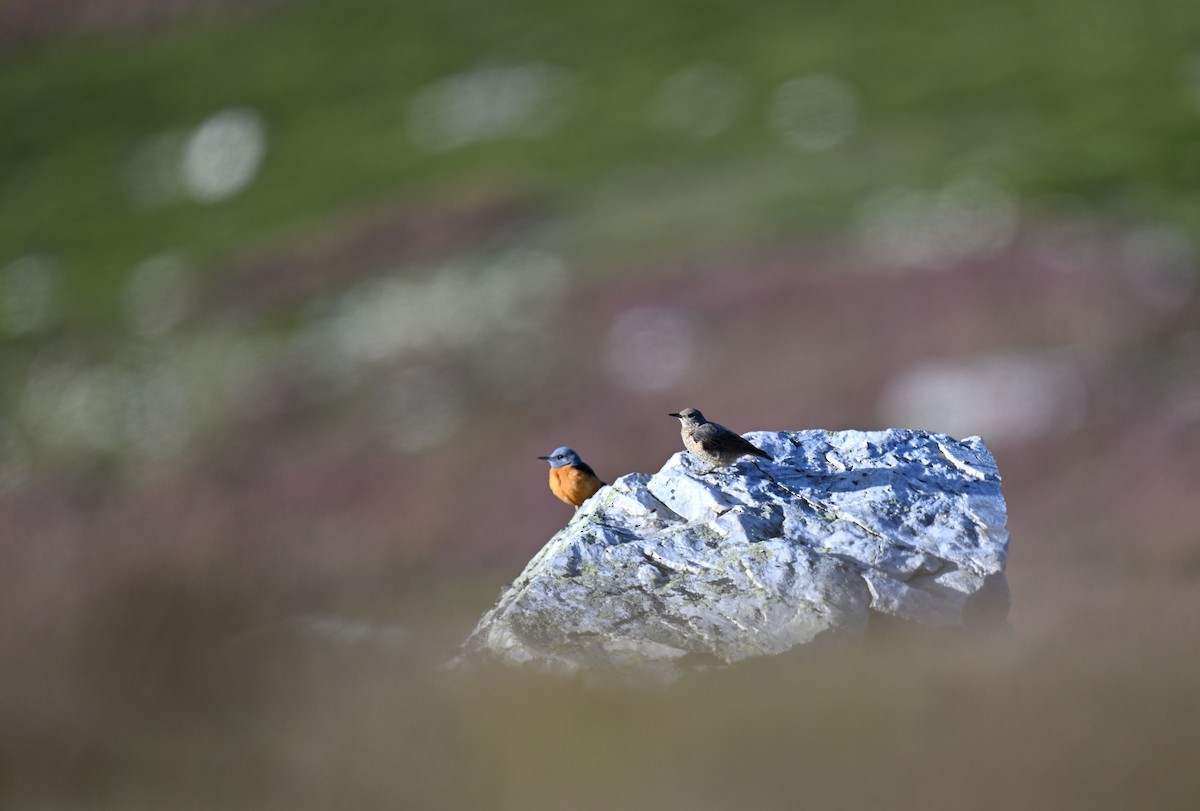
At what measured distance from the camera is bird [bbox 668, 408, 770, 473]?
10.7 m

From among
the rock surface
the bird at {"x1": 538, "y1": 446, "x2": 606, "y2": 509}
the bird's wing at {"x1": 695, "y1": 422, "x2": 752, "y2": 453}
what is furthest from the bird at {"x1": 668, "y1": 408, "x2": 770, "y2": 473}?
the bird at {"x1": 538, "y1": 446, "x2": 606, "y2": 509}

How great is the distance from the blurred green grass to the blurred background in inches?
11.0

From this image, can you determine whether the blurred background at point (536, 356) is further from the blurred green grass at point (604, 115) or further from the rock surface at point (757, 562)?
the rock surface at point (757, 562)

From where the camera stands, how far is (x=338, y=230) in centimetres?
4966

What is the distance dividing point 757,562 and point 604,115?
4989cm

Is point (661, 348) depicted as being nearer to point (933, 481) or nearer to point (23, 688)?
point (933, 481)

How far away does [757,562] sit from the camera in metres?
9.55

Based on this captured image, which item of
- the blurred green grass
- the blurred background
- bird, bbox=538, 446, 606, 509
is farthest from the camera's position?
the blurred green grass

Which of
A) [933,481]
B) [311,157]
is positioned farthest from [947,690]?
[311,157]

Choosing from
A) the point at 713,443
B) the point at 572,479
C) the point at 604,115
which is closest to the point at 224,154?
the point at 604,115

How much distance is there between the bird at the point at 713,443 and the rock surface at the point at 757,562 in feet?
0.46

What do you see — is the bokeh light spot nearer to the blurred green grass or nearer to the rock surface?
the blurred green grass

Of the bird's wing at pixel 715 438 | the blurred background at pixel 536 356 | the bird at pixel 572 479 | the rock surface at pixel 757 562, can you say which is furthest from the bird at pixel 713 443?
the blurred background at pixel 536 356

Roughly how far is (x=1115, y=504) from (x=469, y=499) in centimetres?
1372
